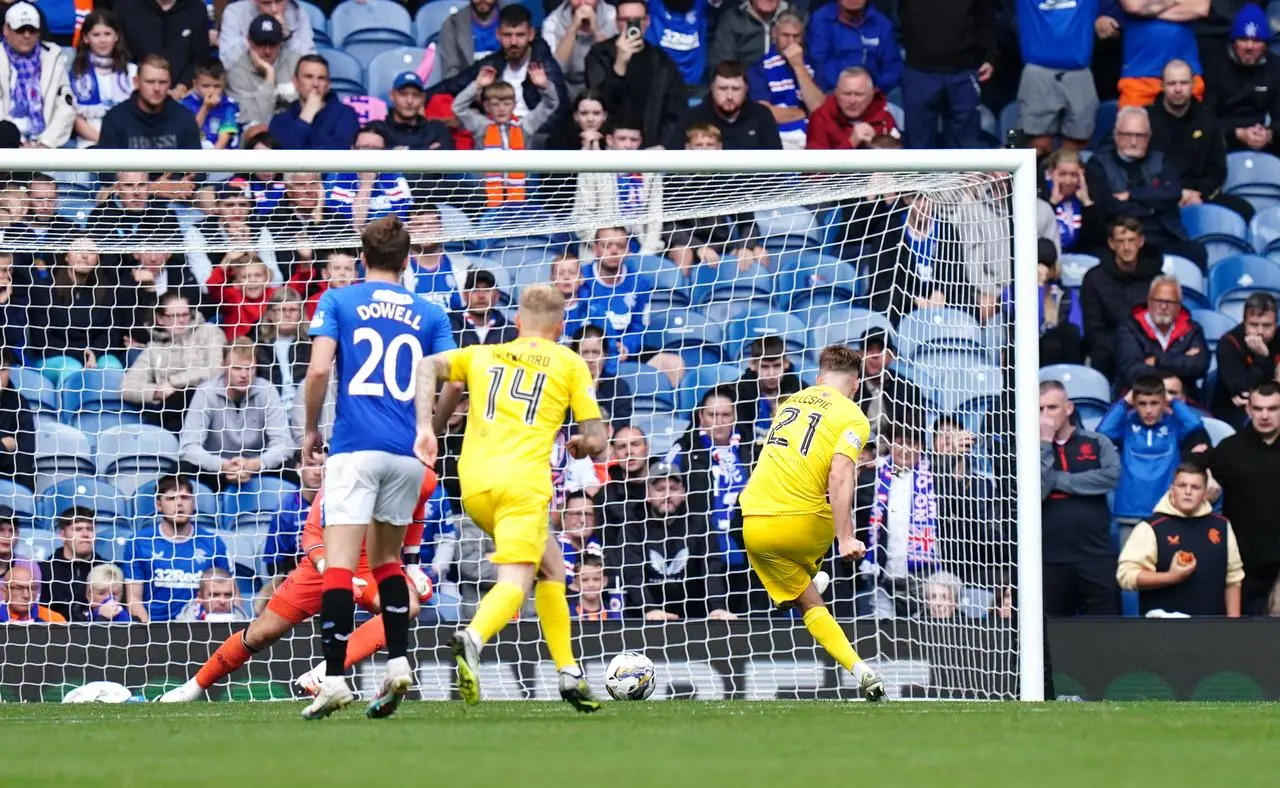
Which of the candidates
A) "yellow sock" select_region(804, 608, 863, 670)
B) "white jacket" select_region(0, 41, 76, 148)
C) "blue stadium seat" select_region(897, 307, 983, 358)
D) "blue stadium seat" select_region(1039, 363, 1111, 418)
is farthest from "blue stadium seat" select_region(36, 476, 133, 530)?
"blue stadium seat" select_region(1039, 363, 1111, 418)

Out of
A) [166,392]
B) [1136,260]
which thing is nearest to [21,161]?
[166,392]

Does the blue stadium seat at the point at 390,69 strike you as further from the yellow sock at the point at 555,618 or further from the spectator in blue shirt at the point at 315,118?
the yellow sock at the point at 555,618

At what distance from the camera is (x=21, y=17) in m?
13.2

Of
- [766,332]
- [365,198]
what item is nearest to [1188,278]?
[766,332]

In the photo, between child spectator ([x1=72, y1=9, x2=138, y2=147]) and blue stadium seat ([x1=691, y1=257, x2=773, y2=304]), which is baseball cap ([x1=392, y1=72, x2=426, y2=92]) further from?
blue stadium seat ([x1=691, y1=257, x2=773, y2=304])

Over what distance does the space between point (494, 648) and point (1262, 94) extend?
322 inches

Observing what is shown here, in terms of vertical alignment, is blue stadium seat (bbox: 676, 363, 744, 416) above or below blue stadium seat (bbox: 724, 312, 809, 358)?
below

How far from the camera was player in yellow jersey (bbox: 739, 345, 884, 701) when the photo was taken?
9.13 m

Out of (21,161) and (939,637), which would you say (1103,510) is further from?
(21,161)

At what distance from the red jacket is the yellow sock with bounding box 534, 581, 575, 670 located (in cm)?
681

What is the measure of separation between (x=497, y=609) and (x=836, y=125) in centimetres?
746

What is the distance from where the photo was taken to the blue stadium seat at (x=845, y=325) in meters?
11.2

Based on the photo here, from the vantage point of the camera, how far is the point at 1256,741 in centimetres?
627

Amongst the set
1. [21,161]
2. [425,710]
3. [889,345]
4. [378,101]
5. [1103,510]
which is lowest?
[425,710]
